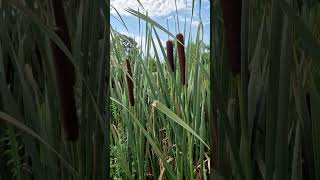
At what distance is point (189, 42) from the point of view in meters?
1.43

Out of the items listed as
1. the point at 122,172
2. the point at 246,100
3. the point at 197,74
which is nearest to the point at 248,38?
the point at 246,100

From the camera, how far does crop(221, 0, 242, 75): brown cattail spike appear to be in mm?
332

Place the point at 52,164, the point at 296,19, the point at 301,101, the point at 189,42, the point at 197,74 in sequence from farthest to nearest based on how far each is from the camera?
the point at 189,42
the point at 197,74
the point at 52,164
the point at 301,101
the point at 296,19

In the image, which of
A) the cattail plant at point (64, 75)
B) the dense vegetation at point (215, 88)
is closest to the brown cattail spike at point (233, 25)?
the dense vegetation at point (215, 88)

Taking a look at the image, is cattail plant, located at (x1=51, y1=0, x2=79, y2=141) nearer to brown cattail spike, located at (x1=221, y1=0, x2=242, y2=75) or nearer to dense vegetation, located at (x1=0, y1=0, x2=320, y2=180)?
dense vegetation, located at (x1=0, y1=0, x2=320, y2=180)

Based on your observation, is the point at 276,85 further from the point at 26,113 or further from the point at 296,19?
the point at 26,113

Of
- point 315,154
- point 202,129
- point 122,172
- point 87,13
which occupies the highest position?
point 87,13

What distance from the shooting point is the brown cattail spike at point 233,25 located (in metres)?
0.33

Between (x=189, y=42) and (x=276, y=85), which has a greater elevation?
(x=189, y=42)

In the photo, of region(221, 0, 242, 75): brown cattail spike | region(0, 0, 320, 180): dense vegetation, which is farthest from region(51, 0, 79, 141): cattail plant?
region(221, 0, 242, 75): brown cattail spike

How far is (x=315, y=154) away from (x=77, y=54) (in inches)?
11.0

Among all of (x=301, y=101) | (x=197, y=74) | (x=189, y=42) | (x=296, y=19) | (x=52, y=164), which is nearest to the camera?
(x=296, y=19)

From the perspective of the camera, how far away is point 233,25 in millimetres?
338

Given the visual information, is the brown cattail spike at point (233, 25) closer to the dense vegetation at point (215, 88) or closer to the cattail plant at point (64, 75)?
the dense vegetation at point (215, 88)
